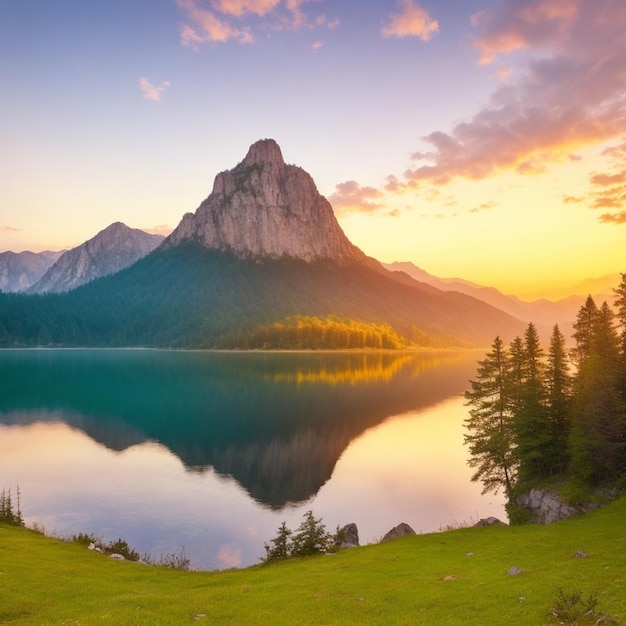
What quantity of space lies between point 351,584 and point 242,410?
9470cm

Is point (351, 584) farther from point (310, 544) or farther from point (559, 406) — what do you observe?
point (559, 406)

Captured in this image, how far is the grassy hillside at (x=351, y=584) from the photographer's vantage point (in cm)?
2177

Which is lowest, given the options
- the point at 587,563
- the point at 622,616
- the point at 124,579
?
the point at 124,579

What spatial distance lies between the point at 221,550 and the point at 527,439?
33.4m

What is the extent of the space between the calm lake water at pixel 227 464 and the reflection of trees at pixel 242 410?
462 millimetres

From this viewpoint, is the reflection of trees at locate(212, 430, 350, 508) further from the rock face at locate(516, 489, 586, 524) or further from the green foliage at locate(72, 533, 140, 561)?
the rock face at locate(516, 489, 586, 524)

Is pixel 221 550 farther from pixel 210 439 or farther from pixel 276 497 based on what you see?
pixel 210 439

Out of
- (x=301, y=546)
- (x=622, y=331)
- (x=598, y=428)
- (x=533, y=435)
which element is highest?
(x=622, y=331)

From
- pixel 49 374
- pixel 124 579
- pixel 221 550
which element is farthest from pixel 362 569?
pixel 49 374

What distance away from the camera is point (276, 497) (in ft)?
209

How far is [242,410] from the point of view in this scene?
392ft

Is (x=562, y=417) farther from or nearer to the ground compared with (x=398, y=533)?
farther from the ground

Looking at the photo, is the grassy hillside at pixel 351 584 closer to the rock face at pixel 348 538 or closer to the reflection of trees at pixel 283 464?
the rock face at pixel 348 538

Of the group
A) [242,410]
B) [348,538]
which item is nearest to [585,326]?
[348,538]
